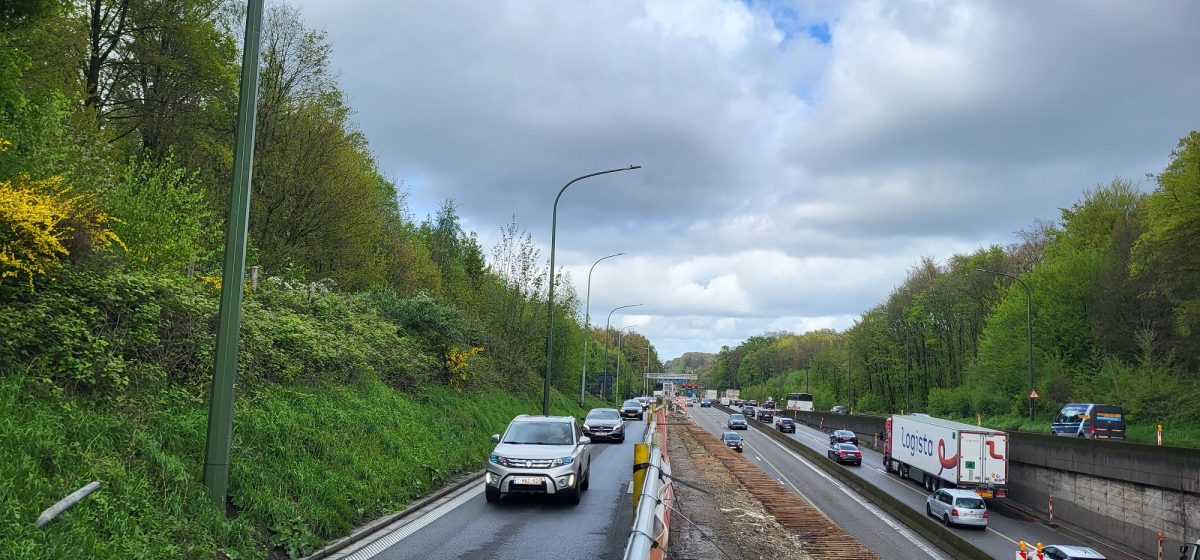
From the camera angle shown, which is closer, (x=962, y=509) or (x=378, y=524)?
(x=378, y=524)

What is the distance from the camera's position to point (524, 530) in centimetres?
1130

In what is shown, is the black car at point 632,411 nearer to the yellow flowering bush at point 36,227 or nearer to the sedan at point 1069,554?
the sedan at point 1069,554

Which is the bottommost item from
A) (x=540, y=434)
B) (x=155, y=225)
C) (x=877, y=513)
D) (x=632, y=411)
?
(x=877, y=513)

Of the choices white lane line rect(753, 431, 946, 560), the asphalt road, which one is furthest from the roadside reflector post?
white lane line rect(753, 431, 946, 560)

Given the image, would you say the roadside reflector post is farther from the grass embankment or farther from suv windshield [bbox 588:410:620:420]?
suv windshield [bbox 588:410:620:420]

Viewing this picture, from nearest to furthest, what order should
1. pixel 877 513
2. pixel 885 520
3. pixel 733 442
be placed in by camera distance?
pixel 885 520 < pixel 877 513 < pixel 733 442

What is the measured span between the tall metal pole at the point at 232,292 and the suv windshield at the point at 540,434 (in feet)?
21.3

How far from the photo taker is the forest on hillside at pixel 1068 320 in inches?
1411

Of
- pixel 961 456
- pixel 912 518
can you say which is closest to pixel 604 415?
pixel 912 518

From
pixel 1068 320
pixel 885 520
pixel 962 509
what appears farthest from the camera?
pixel 1068 320

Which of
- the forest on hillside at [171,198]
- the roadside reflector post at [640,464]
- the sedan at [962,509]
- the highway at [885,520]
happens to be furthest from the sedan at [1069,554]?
the forest on hillside at [171,198]

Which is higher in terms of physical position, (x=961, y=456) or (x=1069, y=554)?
(x=961, y=456)

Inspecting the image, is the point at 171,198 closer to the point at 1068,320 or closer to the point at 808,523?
the point at 808,523

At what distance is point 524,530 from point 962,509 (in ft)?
63.2
